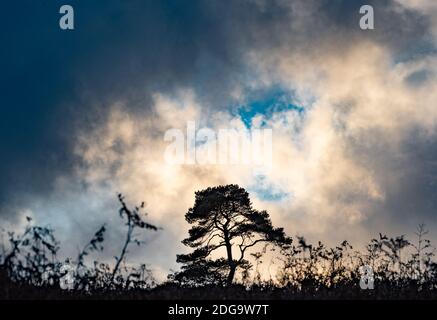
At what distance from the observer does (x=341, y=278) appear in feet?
30.9

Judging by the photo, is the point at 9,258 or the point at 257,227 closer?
the point at 9,258

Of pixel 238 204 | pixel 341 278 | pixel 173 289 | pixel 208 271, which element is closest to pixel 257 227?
pixel 238 204

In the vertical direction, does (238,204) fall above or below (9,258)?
above
